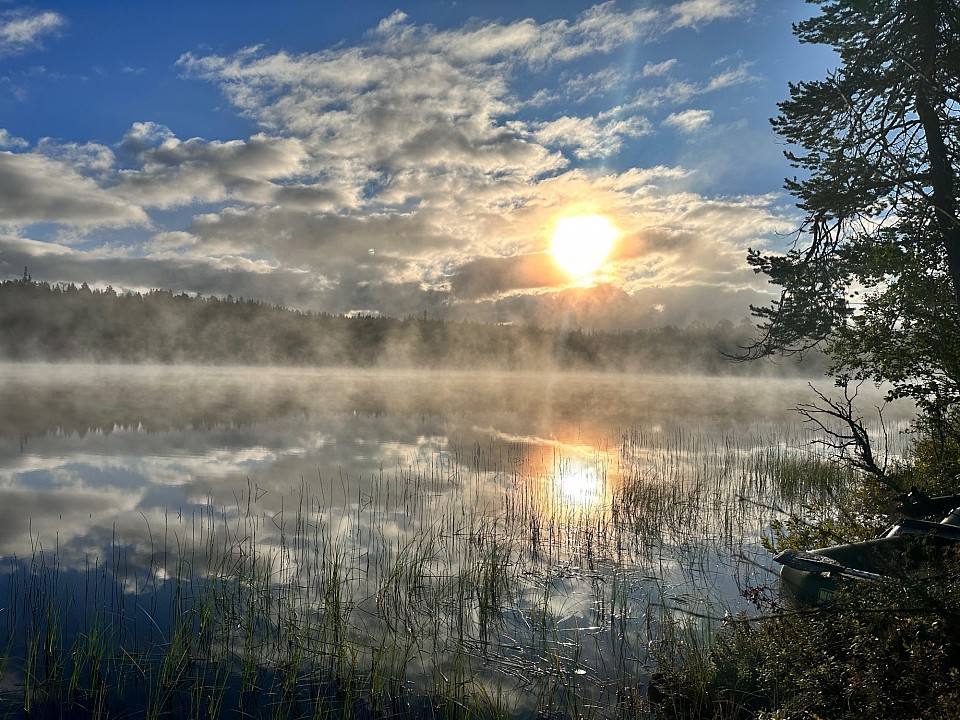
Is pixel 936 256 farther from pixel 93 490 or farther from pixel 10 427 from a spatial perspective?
pixel 10 427

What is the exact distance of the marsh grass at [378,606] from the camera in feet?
18.3

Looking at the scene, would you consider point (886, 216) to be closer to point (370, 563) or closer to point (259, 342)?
point (370, 563)

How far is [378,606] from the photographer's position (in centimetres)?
745

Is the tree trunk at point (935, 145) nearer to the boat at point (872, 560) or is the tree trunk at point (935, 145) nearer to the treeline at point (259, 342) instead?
the boat at point (872, 560)

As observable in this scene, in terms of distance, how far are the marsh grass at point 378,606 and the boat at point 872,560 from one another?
0.91m

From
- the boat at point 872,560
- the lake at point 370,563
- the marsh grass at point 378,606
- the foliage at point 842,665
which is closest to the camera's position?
the foliage at point 842,665

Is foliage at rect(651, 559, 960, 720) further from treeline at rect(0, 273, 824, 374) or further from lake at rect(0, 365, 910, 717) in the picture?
treeline at rect(0, 273, 824, 374)

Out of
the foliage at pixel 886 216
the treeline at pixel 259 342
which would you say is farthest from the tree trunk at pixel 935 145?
the treeline at pixel 259 342

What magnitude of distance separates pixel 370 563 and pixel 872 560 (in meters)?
6.34

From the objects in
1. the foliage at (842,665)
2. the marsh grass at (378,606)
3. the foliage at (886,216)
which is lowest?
the marsh grass at (378,606)

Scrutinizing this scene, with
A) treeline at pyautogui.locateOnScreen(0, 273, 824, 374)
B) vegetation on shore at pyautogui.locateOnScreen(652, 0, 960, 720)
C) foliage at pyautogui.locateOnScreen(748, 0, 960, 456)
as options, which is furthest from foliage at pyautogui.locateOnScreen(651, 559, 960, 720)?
treeline at pyautogui.locateOnScreen(0, 273, 824, 374)

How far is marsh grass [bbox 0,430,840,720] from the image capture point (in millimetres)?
5570

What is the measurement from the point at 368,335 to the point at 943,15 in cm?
15948

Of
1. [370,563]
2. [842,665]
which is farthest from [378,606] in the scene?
[842,665]
